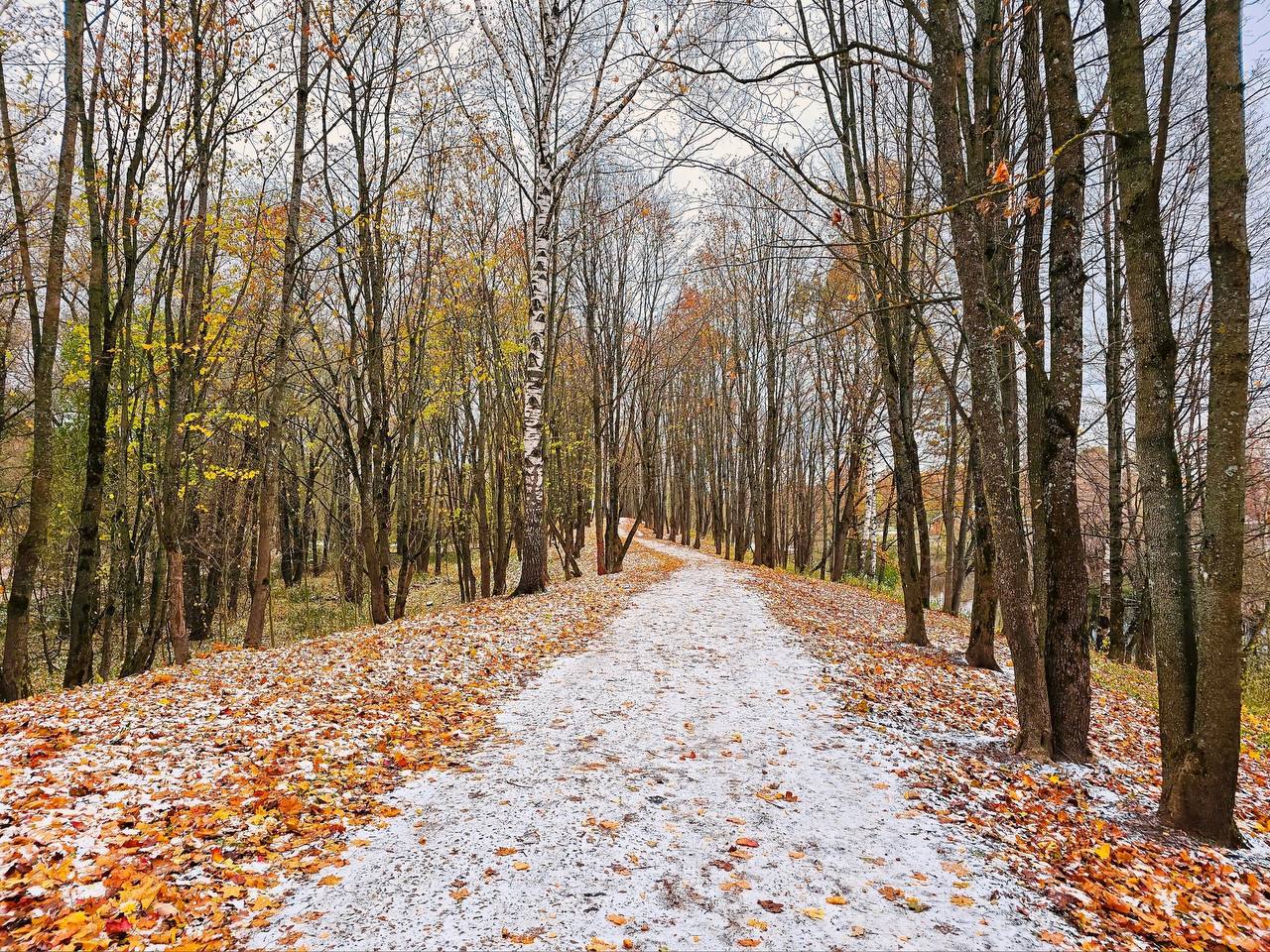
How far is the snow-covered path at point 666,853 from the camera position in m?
2.79

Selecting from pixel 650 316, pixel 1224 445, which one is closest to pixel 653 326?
pixel 650 316

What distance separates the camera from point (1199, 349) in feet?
36.3

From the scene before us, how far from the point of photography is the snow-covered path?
2.79 metres

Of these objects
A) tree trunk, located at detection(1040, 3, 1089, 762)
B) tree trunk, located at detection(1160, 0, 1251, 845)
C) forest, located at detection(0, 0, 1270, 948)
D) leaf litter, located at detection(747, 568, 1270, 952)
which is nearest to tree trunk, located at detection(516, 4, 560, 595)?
forest, located at detection(0, 0, 1270, 948)

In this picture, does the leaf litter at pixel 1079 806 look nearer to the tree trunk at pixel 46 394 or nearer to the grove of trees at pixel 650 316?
the grove of trees at pixel 650 316

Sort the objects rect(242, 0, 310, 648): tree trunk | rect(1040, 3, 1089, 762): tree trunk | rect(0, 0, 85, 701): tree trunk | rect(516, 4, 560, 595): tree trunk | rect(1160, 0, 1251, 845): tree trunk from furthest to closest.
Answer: rect(516, 4, 560, 595): tree trunk → rect(242, 0, 310, 648): tree trunk → rect(0, 0, 85, 701): tree trunk → rect(1040, 3, 1089, 762): tree trunk → rect(1160, 0, 1251, 845): tree trunk

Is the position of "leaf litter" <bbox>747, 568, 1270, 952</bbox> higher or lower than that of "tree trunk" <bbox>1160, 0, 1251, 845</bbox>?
lower

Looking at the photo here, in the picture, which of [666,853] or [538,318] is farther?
A: [538,318]

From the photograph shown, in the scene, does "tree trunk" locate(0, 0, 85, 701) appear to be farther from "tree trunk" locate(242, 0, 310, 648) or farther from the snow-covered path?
the snow-covered path

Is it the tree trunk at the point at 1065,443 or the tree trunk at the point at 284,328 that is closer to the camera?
the tree trunk at the point at 1065,443

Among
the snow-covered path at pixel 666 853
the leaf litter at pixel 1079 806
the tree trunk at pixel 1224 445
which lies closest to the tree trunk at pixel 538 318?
the leaf litter at pixel 1079 806

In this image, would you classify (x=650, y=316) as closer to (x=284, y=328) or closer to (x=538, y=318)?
(x=538, y=318)

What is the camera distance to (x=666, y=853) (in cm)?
344

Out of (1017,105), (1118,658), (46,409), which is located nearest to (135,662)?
(46,409)
